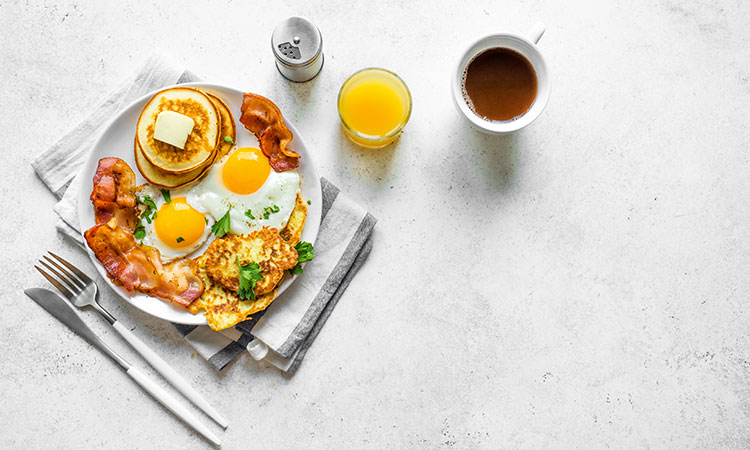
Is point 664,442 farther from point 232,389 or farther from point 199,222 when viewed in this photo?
point 199,222

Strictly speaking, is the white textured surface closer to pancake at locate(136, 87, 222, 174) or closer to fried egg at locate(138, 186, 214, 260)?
pancake at locate(136, 87, 222, 174)

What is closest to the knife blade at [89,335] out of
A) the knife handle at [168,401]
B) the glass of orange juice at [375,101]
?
the knife handle at [168,401]

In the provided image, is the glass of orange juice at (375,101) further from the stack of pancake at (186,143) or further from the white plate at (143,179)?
the stack of pancake at (186,143)

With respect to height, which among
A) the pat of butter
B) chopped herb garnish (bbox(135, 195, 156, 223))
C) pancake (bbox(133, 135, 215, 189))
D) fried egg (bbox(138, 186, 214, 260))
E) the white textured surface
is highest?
the pat of butter

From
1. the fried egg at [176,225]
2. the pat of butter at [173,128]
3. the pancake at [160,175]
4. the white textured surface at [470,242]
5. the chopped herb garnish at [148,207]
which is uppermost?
the pat of butter at [173,128]

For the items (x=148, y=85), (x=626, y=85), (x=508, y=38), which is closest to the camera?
(x=508, y=38)

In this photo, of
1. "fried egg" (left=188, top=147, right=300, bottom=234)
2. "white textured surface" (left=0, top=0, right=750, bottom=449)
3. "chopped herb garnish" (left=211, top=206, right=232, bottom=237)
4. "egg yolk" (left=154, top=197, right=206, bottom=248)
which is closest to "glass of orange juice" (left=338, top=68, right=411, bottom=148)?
"white textured surface" (left=0, top=0, right=750, bottom=449)

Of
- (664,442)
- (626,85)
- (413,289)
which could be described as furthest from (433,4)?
(664,442)

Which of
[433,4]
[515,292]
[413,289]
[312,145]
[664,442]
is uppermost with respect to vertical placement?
[433,4]
